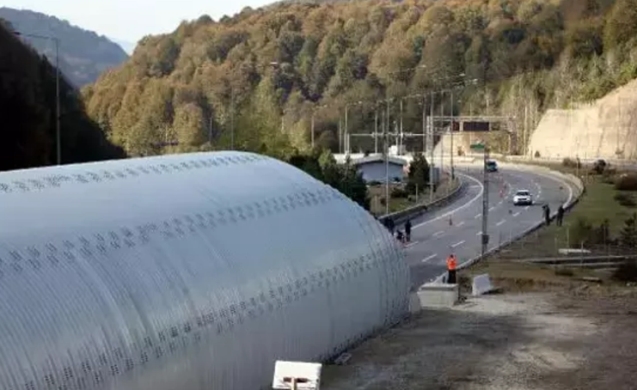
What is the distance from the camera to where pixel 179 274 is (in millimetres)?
19109

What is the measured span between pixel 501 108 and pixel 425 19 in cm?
3777

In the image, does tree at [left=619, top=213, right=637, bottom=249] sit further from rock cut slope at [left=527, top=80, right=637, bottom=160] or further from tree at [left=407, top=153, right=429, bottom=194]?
rock cut slope at [left=527, top=80, right=637, bottom=160]

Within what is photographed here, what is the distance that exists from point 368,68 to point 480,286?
138m

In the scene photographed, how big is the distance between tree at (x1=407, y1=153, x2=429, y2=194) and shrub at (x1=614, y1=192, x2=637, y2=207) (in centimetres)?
1402

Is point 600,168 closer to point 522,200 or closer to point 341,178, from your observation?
point 522,200

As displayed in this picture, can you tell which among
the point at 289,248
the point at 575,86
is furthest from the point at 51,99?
the point at 575,86

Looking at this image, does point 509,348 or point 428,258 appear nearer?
point 509,348

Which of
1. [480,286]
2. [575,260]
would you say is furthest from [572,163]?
[480,286]

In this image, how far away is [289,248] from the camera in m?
23.9

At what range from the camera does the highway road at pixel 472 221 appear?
46531mm

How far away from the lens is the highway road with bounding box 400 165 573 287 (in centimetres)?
4653

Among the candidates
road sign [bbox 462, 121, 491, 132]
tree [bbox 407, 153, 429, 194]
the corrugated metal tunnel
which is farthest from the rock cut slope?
the corrugated metal tunnel

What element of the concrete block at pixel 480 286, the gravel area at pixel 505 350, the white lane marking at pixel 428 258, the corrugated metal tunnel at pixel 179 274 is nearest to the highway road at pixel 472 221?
the white lane marking at pixel 428 258

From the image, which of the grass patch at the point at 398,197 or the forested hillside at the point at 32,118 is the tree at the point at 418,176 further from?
the forested hillside at the point at 32,118
